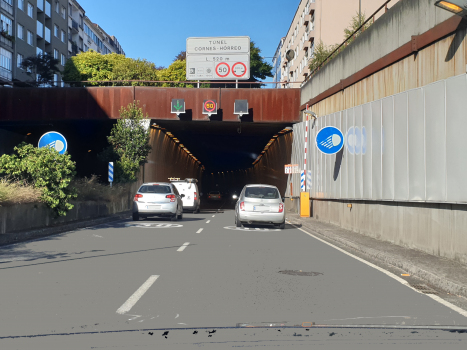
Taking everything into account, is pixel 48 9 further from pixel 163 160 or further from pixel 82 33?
pixel 163 160

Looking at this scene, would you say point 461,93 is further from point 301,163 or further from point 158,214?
point 301,163

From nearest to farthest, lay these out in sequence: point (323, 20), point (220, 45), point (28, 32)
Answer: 1. point (220, 45)
2. point (323, 20)
3. point (28, 32)

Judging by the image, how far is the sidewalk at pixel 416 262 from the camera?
734cm

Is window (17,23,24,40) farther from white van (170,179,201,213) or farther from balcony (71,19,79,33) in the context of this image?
white van (170,179,201,213)

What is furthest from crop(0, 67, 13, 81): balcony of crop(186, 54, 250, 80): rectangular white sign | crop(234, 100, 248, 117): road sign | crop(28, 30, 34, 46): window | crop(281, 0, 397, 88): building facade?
crop(234, 100, 248, 117): road sign

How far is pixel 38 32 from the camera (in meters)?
60.3

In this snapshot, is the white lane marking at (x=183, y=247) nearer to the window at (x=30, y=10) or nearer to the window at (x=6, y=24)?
the window at (x=6, y=24)

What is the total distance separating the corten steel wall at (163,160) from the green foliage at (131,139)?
2.44 metres

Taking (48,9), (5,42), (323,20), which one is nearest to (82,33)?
(48,9)

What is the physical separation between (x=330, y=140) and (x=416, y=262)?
9.47 metres

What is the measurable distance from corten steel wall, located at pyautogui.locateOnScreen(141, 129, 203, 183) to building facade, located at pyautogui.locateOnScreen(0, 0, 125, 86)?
984 cm

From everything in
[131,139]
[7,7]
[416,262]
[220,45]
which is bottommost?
[416,262]

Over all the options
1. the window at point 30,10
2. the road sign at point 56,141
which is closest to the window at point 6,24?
the window at point 30,10

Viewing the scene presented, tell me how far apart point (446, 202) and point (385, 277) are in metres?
2.52
